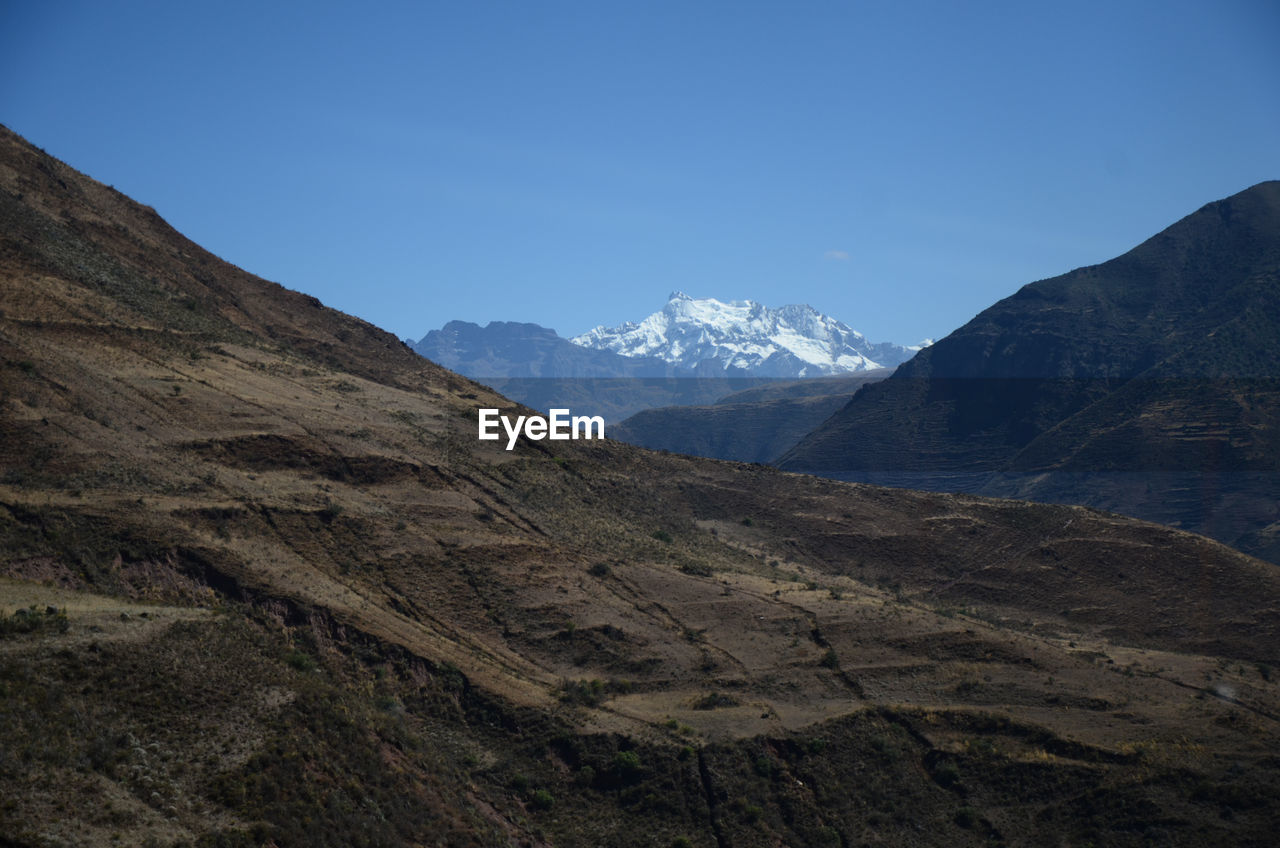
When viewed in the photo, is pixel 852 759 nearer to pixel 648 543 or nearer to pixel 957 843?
pixel 957 843

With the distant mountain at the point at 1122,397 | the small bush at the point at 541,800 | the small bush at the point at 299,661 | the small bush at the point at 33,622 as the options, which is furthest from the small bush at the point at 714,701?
the distant mountain at the point at 1122,397

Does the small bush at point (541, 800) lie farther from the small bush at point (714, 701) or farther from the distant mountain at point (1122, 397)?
the distant mountain at point (1122, 397)

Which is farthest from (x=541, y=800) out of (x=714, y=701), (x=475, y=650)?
(x=714, y=701)

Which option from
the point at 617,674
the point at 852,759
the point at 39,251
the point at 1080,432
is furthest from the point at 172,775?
the point at 1080,432

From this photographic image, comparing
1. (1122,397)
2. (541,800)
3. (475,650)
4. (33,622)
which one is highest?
(1122,397)

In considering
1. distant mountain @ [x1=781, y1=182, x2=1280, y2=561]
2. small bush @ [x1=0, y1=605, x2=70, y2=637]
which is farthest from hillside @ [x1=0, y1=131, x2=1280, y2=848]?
distant mountain @ [x1=781, y1=182, x2=1280, y2=561]

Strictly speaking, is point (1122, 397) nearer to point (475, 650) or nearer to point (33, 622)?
point (475, 650)
